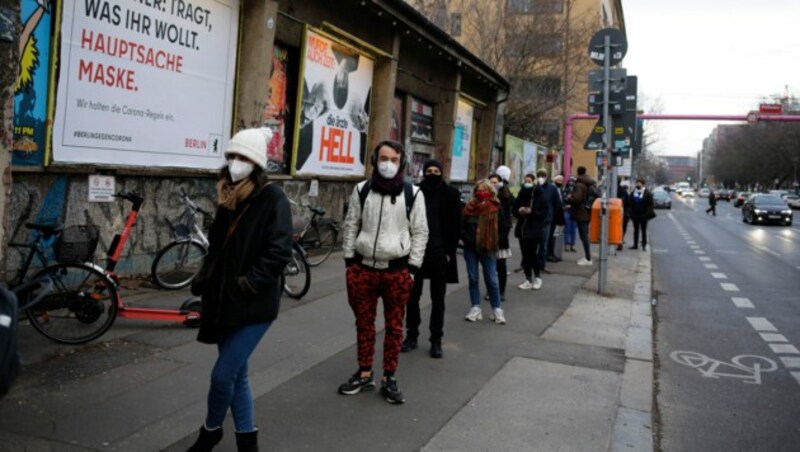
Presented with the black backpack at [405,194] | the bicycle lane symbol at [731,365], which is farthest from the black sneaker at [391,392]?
the bicycle lane symbol at [731,365]

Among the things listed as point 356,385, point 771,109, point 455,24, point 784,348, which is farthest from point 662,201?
point 356,385

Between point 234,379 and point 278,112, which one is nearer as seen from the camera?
point 234,379

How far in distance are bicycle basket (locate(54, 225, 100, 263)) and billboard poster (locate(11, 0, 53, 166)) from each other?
1.54 metres

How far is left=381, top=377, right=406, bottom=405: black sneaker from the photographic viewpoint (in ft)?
15.3

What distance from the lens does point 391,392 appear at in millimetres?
4676

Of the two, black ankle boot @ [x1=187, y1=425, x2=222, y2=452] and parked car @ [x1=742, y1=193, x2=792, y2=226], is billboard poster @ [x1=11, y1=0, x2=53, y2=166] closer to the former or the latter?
black ankle boot @ [x1=187, y1=425, x2=222, y2=452]

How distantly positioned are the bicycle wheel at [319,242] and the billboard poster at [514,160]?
1390 cm

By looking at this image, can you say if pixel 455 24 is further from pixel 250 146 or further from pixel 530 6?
pixel 250 146

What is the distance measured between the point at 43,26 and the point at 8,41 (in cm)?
238

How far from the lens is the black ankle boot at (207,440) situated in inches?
139

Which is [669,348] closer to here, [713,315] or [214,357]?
[713,315]

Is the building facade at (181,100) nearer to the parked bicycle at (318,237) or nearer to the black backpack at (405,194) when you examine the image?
the parked bicycle at (318,237)

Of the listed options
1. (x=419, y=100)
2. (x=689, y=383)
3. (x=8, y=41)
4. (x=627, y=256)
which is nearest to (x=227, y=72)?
(x=8, y=41)

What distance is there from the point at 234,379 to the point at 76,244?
289 cm
